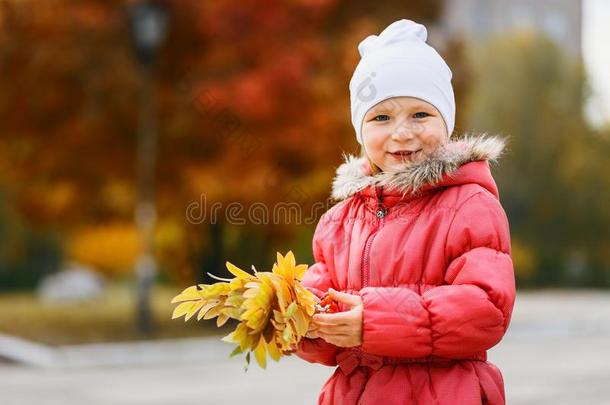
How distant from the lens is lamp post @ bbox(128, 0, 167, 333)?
14.3 metres

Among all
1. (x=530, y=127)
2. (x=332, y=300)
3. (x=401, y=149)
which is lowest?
(x=332, y=300)

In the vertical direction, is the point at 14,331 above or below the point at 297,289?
above

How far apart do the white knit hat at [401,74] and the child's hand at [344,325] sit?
532 mm

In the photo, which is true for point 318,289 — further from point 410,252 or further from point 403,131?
point 403,131

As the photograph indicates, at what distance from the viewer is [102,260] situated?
36.8m

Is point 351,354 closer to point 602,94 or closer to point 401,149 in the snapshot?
point 401,149

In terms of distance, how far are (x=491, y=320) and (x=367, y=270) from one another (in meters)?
0.34

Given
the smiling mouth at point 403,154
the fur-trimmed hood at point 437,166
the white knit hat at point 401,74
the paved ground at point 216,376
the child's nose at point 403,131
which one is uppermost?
the paved ground at point 216,376

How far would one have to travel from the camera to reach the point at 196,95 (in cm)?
1476

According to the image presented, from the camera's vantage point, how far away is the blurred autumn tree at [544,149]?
1300 inches

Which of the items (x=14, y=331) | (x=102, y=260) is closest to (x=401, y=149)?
(x=14, y=331)

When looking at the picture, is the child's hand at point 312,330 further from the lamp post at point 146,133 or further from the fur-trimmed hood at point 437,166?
the lamp post at point 146,133
